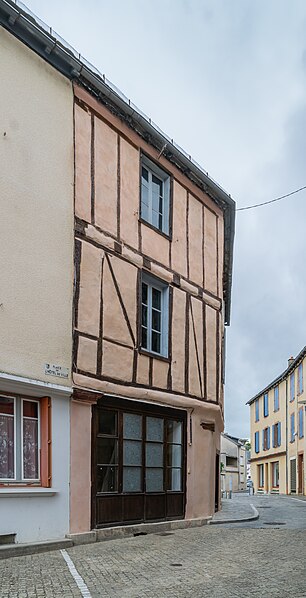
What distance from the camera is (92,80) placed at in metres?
12.5

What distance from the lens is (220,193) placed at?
55.4ft

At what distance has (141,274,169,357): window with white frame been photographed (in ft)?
45.5

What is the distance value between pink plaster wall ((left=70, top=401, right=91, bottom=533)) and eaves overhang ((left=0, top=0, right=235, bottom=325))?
5.56 metres

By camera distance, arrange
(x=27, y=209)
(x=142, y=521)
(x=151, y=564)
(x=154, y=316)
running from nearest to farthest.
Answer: (x=151, y=564), (x=27, y=209), (x=142, y=521), (x=154, y=316)

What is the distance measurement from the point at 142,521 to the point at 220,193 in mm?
7824

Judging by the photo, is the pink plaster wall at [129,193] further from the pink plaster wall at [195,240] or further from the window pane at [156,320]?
the pink plaster wall at [195,240]

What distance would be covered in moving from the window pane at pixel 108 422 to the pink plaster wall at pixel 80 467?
532mm

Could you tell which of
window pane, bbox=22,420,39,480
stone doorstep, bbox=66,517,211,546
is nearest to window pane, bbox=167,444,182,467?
stone doorstep, bbox=66,517,211,546

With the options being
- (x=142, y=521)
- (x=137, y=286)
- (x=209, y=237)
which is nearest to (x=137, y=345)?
(x=137, y=286)

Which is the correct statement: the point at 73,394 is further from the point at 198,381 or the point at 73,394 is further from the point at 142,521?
the point at 198,381

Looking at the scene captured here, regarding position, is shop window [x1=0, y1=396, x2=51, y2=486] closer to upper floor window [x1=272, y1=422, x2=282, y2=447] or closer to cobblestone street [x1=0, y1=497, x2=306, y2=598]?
cobblestone street [x1=0, y1=497, x2=306, y2=598]

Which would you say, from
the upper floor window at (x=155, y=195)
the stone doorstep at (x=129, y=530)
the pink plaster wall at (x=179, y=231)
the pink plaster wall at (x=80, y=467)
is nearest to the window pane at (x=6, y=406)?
the pink plaster wall at (x=80, y=467)

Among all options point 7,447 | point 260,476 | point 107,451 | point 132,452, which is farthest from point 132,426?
point 260,476

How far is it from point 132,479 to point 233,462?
137ft
